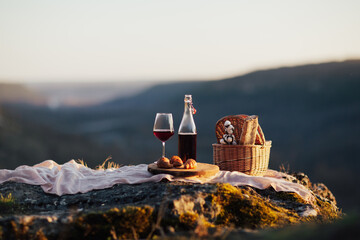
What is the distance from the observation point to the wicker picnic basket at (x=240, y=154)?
5.56 metres

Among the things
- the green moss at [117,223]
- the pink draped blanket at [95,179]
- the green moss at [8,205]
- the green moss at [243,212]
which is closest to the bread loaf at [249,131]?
the pink draped blanket at [95,179]

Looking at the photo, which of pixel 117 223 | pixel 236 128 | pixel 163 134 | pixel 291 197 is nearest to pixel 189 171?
pixel 163 134

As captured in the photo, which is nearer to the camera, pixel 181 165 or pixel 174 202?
pixel 174 202

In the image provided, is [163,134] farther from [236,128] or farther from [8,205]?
[8,205]

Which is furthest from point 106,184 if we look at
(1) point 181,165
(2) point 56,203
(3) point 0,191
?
(3) point 0,191

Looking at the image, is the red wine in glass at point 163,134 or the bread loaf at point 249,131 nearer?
the red wine in glass at point 163,134

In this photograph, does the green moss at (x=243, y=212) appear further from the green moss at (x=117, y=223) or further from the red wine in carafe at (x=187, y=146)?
the green moss at (x=117, y=223)

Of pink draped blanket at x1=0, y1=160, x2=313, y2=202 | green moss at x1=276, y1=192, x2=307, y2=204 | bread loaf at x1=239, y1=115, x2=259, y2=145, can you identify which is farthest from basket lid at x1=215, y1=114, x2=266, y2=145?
green moss at x1=276, y1=192, x2=307, y2=204

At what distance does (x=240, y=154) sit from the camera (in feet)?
18.2

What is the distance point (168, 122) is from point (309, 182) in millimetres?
3276

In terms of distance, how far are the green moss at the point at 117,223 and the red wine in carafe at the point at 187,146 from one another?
4.30 ft

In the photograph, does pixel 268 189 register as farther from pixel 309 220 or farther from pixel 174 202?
pixel 174 202

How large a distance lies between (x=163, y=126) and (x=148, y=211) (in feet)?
4.49

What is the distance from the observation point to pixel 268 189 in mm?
5105
